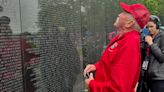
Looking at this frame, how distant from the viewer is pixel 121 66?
9.11ft

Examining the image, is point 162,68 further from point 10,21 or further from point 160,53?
point 10,21

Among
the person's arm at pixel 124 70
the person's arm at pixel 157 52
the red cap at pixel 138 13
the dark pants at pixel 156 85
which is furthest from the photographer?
the dark pants at pixel 156 85

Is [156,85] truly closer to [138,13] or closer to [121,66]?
→ [138,13]

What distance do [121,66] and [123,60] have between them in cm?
5

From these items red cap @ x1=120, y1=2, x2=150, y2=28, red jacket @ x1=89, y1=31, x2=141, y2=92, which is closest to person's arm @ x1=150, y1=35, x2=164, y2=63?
red cap @ x1=120, y1=2, x2=150, y2=28

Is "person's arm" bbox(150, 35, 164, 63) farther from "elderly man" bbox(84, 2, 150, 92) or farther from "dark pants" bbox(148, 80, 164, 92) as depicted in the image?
"elderly man" bbox(84, 2, 150, 92)

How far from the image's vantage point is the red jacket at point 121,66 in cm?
277

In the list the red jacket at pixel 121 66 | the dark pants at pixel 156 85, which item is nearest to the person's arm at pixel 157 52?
the dark pants at pixel 156 85

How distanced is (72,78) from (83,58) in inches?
26.8

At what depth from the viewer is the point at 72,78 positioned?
4.95 metres

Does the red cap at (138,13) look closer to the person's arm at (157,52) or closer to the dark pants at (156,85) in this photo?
the person's arm at (157,52)

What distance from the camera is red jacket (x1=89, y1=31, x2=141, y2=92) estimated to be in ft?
9.07

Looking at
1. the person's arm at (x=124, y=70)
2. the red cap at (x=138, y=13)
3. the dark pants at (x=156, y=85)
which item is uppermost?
the red cap at (x=138, y=13)

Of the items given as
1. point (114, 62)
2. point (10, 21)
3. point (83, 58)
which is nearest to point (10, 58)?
point (10, 21)
